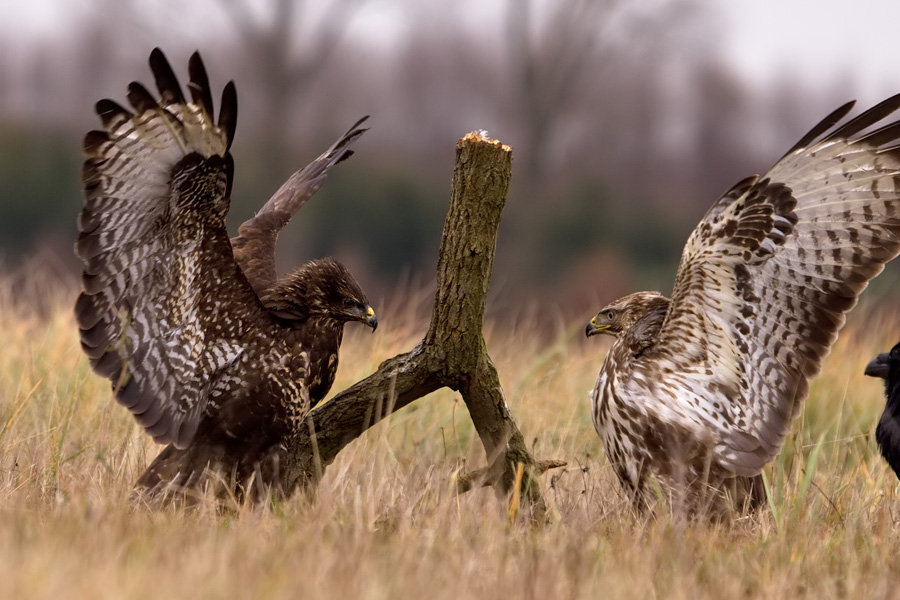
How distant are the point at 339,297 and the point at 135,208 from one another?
0.98m

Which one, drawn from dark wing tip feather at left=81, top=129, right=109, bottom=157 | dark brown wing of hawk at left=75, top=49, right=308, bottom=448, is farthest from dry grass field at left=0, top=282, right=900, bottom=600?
dark wing tip feather at left=81, top=129, right=109, bottom=157

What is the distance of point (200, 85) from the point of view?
390cm

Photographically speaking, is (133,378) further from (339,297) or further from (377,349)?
(377,349)

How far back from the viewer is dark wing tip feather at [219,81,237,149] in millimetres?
3848

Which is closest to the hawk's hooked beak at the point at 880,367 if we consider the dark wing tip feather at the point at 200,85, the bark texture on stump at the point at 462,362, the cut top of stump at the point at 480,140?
the bark texture on stump at the point at 462,362

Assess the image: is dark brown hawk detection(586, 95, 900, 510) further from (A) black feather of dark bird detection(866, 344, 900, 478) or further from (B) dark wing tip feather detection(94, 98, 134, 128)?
(B) dark wing tip feather detection(94, 98, 134, 128)

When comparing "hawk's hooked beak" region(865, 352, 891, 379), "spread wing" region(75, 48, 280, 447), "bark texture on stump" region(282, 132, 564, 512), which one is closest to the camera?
"spread wing" region(75, 48, 280, 447)

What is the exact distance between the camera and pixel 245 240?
17.2 ft

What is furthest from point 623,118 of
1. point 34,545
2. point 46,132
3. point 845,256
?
point 34,545

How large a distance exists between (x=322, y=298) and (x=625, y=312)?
1.33 meters

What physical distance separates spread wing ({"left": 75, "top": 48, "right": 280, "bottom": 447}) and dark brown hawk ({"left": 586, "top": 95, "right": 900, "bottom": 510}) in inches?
64.9

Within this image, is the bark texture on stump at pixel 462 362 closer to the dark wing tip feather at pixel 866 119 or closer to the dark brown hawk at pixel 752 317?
the dark brown hawk at pixel 752 317

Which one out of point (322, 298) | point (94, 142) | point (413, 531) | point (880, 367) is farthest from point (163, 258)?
point (880, 367)

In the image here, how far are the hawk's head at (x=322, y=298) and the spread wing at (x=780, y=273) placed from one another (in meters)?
1.30
